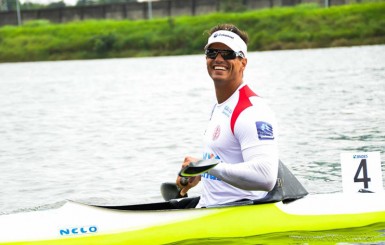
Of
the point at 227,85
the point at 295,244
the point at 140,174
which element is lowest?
the point at 140,174

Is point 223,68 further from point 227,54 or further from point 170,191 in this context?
point 170,191

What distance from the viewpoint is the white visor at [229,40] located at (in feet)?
26.5

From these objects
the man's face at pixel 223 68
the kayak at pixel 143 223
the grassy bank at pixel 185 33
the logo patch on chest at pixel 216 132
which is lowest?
the grassy bank at pixel 185 33

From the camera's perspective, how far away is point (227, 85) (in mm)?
8148

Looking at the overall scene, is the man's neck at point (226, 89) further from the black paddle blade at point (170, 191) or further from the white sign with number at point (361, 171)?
the white sign with number at point (361, 171)

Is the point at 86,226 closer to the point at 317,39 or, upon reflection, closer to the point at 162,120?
the point at 162,120

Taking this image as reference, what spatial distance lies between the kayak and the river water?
1567mm

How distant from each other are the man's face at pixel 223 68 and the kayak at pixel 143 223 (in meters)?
1.21

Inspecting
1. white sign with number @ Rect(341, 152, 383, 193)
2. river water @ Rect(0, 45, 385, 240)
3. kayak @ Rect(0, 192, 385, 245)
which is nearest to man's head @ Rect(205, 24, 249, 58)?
kayak @ Rect(0, 192, 385, 245)

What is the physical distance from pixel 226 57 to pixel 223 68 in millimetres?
101

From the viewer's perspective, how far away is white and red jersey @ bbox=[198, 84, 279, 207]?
791 centimetres

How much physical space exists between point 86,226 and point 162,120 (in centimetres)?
1815

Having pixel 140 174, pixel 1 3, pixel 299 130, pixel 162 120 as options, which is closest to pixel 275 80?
pixel 162 120

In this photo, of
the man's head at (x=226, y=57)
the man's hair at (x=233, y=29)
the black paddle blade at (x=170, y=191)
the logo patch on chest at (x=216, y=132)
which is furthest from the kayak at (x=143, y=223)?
the man's hair at (x=233, y=29)
